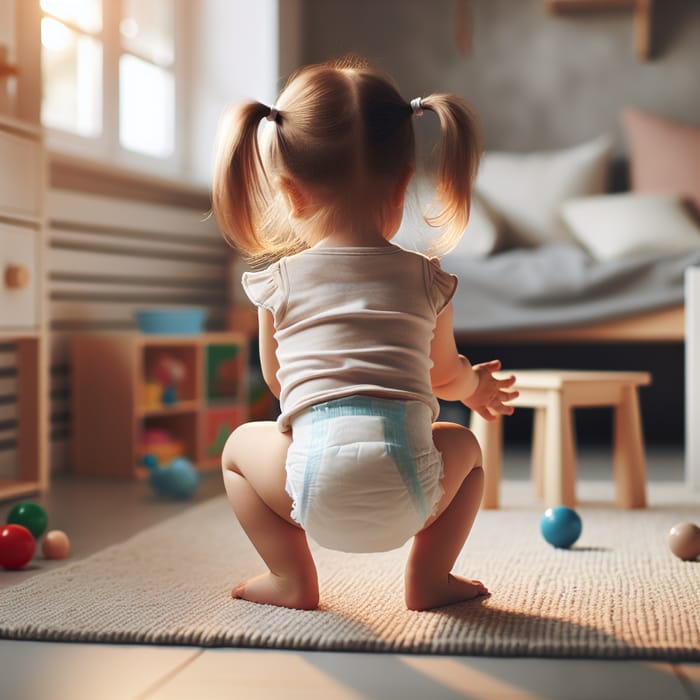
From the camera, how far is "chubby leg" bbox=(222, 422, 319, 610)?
1252 millimetres

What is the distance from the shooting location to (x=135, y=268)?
10.1 feet

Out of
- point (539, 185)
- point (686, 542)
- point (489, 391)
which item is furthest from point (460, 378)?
point (539, 185)

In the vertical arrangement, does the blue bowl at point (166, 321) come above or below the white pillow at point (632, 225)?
below

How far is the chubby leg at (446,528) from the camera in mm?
1259

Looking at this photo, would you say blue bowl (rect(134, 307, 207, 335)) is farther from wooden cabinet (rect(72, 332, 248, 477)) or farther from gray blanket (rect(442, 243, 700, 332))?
gray blanket (rect(442, 243, 700, 332))

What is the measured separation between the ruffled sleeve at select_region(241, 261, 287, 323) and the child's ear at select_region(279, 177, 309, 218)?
75mm

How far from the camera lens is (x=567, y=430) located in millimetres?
1983

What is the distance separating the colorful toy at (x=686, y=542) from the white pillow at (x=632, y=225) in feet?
5.51

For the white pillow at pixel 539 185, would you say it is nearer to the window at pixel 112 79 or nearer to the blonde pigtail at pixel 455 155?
the window at pixel 112 79

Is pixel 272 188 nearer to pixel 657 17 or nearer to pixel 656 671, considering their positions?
pixel 656 671

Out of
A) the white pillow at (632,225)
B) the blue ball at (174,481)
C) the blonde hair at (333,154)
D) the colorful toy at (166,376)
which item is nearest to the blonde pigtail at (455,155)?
the blonde hair at (333,154)

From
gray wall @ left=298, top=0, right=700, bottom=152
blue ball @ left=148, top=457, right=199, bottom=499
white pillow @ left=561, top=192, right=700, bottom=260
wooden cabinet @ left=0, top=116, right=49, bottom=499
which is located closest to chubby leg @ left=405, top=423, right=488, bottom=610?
blue ball @ left=148, top=457, right=199, bottom=499

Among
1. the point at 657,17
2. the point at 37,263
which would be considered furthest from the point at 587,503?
the point at 657,17

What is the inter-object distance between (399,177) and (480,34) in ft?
9.68
